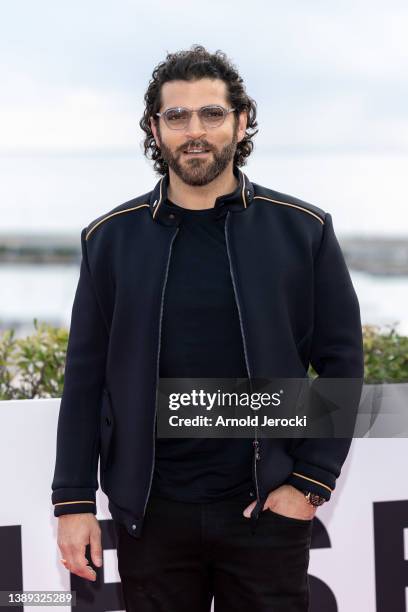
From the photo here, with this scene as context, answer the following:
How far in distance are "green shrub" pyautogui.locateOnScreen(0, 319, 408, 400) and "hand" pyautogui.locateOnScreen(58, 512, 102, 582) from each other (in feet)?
3.76

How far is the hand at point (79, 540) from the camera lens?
67.4 inches

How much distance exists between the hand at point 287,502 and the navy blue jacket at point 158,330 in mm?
23

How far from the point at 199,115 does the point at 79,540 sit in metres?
1.05

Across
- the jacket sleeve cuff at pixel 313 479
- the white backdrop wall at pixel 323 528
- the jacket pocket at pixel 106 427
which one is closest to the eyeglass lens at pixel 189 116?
the jacket pocket at pixel 106 427

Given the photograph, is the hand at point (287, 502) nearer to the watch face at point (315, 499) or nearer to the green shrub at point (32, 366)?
the watch face at point (315, 499)

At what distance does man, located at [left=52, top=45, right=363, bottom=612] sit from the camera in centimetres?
163

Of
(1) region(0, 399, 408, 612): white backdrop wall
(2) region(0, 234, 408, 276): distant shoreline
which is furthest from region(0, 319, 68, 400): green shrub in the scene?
(2) region(0, 234, 408, 276): distant shoreline

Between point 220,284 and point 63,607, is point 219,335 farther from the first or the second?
point 63,607

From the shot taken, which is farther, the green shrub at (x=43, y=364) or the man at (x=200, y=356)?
the green shrub at (x=43, y=364)

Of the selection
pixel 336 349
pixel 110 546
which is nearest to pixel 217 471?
pixel 336 349

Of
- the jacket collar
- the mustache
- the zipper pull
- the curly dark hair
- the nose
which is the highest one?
the curly dark hair

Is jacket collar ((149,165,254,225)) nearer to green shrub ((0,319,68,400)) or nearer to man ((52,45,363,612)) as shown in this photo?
man ((52,45,363,612))

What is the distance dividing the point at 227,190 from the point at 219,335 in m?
0.37

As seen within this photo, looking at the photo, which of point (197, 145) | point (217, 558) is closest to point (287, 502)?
point (217, 558)
